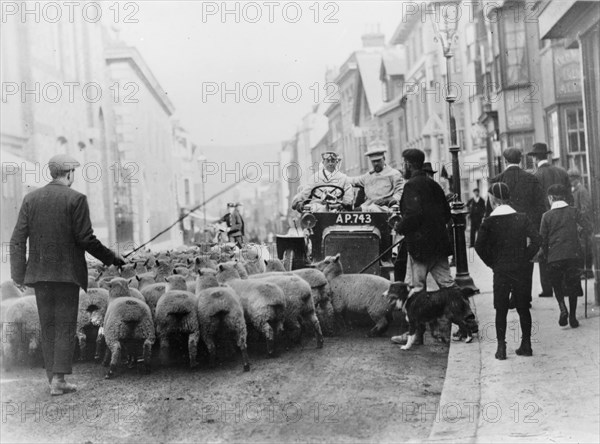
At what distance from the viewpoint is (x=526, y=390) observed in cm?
601

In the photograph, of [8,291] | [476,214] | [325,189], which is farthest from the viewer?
[476,214]

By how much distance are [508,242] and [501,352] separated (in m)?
1.05

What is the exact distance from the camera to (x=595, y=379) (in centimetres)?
611

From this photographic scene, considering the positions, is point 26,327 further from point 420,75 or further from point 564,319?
point 420,75

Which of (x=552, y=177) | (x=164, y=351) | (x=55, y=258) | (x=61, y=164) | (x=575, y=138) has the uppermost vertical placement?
(x=575, y=138)

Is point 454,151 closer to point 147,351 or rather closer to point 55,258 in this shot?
point 147,351

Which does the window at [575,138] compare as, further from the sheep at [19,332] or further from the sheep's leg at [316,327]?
the sheep at [19,332]

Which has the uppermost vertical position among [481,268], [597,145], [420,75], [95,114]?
[420,75]

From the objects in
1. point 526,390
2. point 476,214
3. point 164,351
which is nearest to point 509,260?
point 526,390

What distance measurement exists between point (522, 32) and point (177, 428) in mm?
19826

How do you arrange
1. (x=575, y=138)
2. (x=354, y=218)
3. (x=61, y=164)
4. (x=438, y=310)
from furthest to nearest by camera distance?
(x=575, y=138), (x=354, y=218), (x=438, y=310), (x=61, y=164)

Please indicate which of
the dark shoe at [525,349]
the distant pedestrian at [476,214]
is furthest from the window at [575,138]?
the dark shoe at [525,349]

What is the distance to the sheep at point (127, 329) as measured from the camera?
280 inches

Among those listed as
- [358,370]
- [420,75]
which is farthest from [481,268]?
[420,75]
